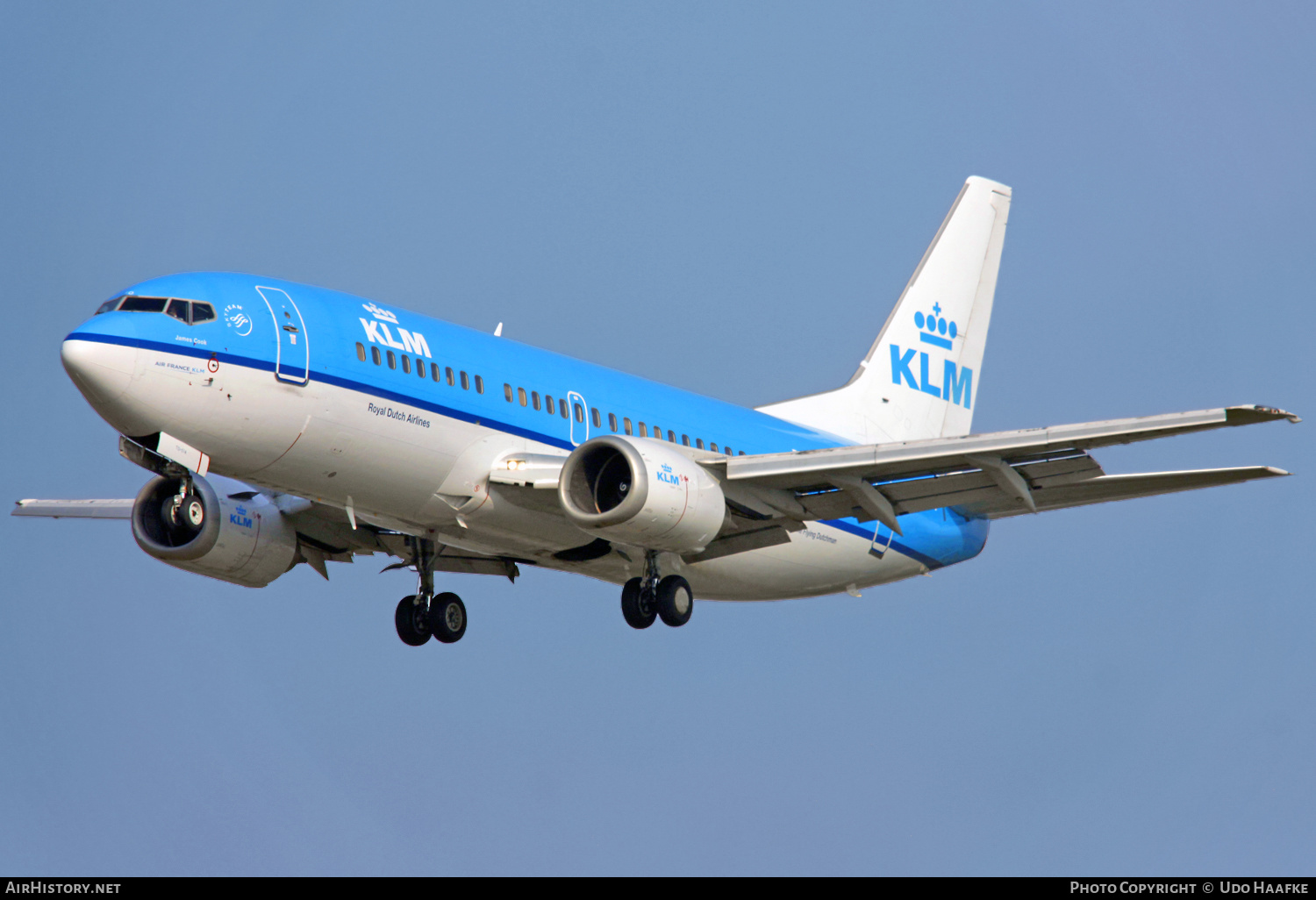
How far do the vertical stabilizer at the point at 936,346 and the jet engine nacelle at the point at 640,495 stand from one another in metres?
9.49

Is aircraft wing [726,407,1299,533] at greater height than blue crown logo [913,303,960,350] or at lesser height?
lesser

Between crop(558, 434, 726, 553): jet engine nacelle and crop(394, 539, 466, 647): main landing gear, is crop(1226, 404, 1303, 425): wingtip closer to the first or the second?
crop(558, 434, 726, 553): jet engine nacelle

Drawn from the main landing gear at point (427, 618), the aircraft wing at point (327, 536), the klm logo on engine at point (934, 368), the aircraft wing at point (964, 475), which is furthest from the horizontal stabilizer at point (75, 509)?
the klm logo on engine at point (934, 368)

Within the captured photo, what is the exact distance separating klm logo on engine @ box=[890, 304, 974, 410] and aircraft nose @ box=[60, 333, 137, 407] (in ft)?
65.8

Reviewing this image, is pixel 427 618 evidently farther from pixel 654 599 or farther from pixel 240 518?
pixel 654 599

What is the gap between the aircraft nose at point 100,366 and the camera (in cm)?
2378

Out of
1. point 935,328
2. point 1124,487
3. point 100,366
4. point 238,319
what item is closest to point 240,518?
point 238,319

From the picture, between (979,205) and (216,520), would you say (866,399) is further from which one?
(216,520)

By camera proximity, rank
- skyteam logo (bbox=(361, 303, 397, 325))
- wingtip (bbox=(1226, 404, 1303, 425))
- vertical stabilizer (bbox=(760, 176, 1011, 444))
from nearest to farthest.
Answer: wingtip (bbox=(1226, 404, 1303, 425)), skyteam logo (bbox=(361, 303, 397, 325)), vertical stabilizer (bbox=(760, 176, 1011, 444))

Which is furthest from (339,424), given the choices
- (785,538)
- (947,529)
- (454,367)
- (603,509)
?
(947,529)

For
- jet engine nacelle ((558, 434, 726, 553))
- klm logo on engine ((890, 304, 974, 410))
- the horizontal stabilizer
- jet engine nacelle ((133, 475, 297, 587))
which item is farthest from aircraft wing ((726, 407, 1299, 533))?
the horizontal stabilizer

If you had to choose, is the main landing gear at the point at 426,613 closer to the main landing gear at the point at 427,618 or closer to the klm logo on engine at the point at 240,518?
the main landing gear at the point at 427,618

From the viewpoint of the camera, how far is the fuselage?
24328 mm

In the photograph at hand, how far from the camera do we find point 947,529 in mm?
35562
